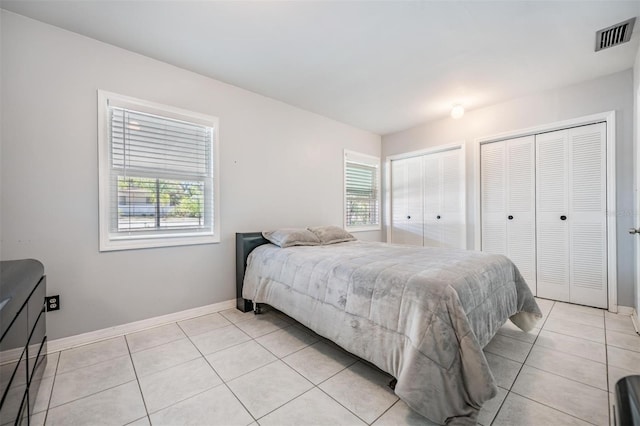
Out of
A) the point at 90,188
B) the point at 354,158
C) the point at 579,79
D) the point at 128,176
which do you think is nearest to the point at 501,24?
the point at 579,79

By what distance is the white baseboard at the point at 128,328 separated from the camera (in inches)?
78.7

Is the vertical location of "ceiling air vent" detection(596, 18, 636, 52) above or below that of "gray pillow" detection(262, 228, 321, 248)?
above

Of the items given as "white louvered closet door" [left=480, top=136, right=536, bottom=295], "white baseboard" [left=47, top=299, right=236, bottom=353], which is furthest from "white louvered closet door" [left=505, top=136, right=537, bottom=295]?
"white baseboard" [left=47, top=299, right=236, bottom=353]

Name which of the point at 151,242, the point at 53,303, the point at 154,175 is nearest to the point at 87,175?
the point at 154,175

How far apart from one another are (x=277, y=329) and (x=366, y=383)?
1.03 meters

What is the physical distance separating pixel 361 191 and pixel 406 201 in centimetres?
82

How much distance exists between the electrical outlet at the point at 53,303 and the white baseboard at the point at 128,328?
24cm

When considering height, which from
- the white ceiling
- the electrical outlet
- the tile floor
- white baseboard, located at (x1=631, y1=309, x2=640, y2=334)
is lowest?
the tile floor

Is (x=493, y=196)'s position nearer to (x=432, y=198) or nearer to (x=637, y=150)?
(x=432, y=198)

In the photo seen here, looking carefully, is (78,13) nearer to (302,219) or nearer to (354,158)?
(302,219)

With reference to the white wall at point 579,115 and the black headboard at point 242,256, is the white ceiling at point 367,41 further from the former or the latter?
the black headboard at point 242,256

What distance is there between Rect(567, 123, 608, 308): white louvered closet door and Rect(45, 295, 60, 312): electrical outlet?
496 cm

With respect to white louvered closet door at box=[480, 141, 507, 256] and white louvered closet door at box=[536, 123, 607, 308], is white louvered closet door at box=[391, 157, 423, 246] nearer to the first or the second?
white louvered closet door at box=[480, 141, 507, 256]

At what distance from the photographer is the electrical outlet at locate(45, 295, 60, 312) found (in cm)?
196
